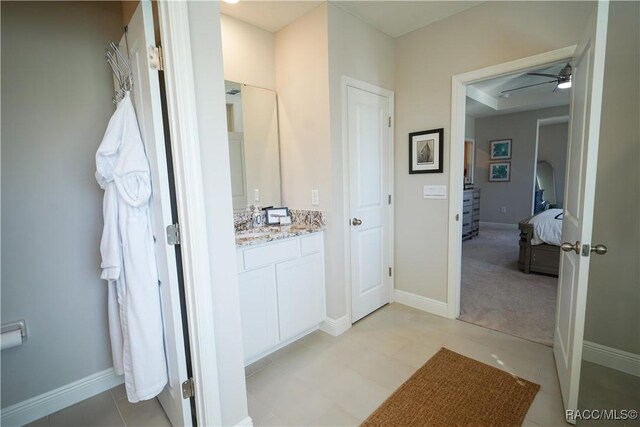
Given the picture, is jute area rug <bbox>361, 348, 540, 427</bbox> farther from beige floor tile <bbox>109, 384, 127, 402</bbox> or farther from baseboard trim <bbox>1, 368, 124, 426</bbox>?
baseboard trim <bbox>1, 368, 124, 426</bbox>

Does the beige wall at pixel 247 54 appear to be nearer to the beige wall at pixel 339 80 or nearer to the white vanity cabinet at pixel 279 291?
the beige wall at pixel 339 80

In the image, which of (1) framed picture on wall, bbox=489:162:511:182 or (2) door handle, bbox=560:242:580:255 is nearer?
(2) door handle, bbox=560:242:580:255

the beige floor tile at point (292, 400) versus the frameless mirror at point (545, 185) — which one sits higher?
the frameless mirror at point (545, 185)

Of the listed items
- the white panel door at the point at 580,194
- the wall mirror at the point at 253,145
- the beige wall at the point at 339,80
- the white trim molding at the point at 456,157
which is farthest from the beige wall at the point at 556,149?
the wall mirror at the point at 253,145

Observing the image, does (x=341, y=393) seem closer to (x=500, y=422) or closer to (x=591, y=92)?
(x=500, y=422)

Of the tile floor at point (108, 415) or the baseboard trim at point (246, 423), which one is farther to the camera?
the tile floor at point (108, 415)

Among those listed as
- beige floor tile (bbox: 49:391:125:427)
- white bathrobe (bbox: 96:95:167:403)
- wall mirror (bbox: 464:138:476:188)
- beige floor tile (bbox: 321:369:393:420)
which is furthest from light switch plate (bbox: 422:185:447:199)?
wall mirror (bbox: 464:138:476:188)

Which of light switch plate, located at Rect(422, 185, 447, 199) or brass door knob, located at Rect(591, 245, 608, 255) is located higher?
light switch plate, located at Rect(422, 185, 447, 199)

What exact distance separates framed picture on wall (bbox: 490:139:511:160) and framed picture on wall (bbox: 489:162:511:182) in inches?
6.0

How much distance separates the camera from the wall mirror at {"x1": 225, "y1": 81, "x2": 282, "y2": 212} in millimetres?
2441

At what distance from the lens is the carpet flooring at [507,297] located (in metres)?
2.52

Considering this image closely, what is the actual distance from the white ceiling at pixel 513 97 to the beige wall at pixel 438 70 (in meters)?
2.40

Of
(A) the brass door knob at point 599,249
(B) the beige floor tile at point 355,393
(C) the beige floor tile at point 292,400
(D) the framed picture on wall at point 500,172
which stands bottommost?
(C) the beige floor tile at point 292,400

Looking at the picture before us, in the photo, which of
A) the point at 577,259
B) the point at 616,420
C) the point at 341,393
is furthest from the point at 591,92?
the point at 341,393
